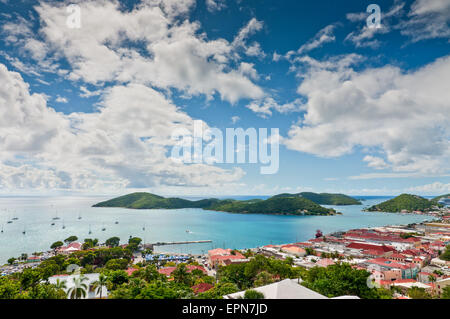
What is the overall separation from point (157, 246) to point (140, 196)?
95.0 meters

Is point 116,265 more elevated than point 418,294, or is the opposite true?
point 418,294

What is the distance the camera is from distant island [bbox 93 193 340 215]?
308 ft

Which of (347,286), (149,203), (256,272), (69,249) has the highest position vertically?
(347,286)

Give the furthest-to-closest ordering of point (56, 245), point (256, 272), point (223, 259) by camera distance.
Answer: point (56, 245), point (223, 259), point (256, 272)

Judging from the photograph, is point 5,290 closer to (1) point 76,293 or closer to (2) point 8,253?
(1) point 76,293

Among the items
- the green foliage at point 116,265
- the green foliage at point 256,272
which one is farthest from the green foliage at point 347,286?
the green foliage at point 116,265

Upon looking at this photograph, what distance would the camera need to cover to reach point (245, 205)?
104688 mm

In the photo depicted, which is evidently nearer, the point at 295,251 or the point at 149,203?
the point at 295,251

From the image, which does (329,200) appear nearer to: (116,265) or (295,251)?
(295,251)

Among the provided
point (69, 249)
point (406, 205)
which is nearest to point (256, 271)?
point (69, 249)

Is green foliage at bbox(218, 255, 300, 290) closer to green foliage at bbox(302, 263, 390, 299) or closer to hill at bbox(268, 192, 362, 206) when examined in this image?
green foliage at bbox(302, 263, 390, 299)

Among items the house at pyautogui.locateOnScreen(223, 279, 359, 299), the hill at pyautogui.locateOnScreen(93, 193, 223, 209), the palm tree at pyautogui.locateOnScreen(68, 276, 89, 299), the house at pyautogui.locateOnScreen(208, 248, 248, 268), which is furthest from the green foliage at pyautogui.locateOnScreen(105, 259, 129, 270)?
the hill at pyautogui.locateOnScreen(93, 193, 223, 209)

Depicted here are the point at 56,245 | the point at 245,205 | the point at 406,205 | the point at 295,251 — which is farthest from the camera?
the point at 245,205

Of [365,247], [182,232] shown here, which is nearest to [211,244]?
[182,232]
